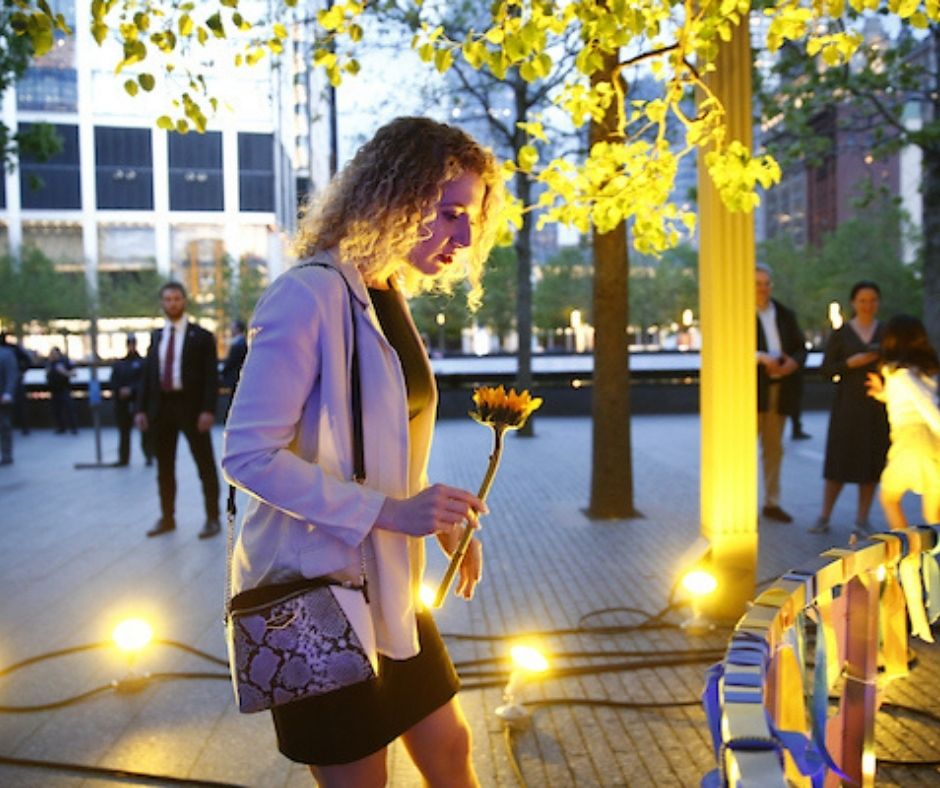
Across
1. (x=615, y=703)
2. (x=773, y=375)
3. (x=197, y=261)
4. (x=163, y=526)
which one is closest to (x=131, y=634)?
(x=615, y=703)

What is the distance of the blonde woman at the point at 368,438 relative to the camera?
2205 millimetres

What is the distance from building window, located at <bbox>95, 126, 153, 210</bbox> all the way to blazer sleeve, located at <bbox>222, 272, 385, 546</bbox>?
6350cm

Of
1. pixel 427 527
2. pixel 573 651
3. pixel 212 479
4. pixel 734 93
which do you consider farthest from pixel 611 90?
pixel 212 479

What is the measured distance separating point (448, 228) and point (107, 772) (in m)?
2.90

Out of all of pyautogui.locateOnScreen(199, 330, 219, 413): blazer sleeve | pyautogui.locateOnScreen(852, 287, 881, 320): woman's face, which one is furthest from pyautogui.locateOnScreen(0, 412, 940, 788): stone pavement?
pyautogui.locateOnScreen(852, 287, 881, 320): woman's face

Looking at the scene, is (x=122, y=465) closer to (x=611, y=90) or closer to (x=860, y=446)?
(x=860, y=446)

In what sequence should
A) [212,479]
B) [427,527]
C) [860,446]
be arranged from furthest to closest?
[212,479] < [860,446] < [427,527]

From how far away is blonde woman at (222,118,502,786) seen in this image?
2.21 meters

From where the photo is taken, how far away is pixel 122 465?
55.0 feet

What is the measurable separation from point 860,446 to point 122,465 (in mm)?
11275

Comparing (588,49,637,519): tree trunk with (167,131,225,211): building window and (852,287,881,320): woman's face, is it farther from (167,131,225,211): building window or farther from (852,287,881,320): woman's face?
(167,131,225,211): building window

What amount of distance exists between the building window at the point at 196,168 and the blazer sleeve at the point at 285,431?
56.6 m

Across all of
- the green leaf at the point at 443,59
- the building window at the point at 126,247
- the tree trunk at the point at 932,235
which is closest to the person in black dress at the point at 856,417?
the green leaf at the point at 443,59

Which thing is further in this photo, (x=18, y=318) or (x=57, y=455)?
(x=18, y=318)
